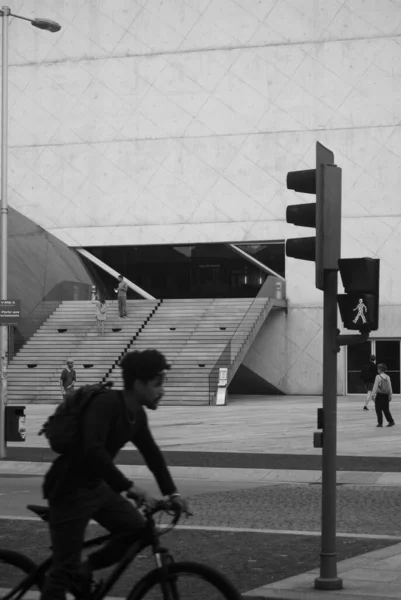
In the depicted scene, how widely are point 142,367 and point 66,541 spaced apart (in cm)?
88

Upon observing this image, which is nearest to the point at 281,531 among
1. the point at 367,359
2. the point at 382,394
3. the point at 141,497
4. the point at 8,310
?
the point at 141,497

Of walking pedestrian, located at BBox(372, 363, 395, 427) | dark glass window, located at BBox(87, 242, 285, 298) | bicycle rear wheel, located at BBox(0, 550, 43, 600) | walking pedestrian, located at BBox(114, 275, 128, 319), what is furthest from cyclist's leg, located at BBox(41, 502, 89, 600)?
dark glass window, located at BBox(87, 242, 285, 298)

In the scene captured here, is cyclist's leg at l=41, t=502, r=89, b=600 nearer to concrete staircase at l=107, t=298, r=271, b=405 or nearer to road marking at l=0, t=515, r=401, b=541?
road marking at l=0, t=515, r=401, b=541

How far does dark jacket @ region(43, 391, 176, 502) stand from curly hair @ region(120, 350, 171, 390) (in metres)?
0.09

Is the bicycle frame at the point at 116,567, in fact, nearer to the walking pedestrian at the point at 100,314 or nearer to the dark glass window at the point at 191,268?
the walking pedestrian at the point at 100,314

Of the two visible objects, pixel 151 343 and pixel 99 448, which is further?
pixel 151 343

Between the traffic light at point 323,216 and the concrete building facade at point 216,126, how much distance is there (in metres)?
37.3

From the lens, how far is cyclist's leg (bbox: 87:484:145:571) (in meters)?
5.28

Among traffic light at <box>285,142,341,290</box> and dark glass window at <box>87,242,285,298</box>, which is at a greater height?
dark glass window at <box>87,242,285,298</box>

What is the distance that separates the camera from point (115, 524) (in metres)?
5.30

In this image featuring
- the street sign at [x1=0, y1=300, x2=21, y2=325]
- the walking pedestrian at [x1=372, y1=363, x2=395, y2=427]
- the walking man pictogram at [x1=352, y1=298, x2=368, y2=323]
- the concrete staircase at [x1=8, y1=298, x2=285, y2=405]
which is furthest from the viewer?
the concrete staircase at [x1=8, y1=298, x2=285, y2=405]

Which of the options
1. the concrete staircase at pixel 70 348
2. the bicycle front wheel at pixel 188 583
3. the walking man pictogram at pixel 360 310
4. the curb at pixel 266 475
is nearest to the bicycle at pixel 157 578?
the bicycle front wheel at pixel 188 583

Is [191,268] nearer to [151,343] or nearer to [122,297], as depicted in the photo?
[122,297]

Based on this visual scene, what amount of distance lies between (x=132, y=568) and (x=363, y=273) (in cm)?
290
